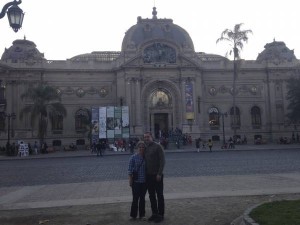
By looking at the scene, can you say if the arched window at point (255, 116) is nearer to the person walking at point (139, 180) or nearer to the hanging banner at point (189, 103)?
the hanging banner at point (189, 103)

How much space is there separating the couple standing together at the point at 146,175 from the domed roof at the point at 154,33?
5148 centimetres

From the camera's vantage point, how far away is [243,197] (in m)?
11.1

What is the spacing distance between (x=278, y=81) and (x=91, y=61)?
30.4 m

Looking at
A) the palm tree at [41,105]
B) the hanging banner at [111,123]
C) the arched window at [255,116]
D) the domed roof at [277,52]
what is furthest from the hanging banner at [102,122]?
the domed roof at [277,52]

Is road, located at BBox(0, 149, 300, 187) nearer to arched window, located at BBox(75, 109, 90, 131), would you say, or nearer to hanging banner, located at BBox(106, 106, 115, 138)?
hanging banner, located at BBox(106, 106, 115, 138)

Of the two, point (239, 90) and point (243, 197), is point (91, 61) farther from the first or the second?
point (243, 197)

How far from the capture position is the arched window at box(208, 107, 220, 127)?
2433 inches

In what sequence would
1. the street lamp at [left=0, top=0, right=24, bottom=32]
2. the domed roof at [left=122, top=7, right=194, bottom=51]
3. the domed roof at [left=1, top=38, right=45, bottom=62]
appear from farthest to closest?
the domed roof at [left=122, top=7, right=194, bottom=51], the domed roof at [left=1, top=38, right=45, bottom=62], the street lamp at [left=0, top=0, right=24, bottom=32]

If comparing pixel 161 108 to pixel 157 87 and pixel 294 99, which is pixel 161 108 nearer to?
pixel 157 87

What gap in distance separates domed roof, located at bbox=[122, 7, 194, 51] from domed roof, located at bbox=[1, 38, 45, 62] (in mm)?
13989

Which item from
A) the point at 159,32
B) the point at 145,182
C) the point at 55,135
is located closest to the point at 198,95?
the point at 159,32

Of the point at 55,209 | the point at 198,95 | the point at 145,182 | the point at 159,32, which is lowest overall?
the point at 55,209

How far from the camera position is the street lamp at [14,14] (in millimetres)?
9773

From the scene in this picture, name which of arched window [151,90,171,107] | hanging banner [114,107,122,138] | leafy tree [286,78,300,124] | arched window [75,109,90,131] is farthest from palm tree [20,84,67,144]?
leafy tree [286,78,300,124]
